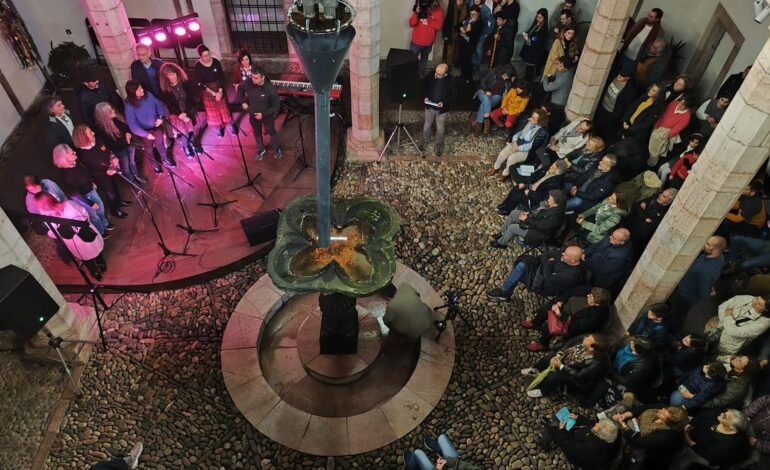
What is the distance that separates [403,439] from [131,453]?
274 centimetres

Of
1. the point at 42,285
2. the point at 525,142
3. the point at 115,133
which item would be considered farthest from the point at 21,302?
the point at 525,142

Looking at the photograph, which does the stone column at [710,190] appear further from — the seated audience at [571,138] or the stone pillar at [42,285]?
the stone pillar at [42,285]

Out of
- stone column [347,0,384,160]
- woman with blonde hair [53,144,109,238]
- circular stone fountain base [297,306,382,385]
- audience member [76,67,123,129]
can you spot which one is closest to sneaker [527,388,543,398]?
circular stone fountain base [297,306,382,385]

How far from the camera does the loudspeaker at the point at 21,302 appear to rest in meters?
5.50

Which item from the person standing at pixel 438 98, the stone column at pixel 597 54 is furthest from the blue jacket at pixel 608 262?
the person standing at pixel 438 98

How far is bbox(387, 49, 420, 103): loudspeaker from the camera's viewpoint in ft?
27.2

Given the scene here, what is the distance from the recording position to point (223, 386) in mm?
6395

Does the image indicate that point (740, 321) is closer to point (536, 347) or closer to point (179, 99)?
point (536, 347)

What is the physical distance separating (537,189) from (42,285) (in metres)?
6.12

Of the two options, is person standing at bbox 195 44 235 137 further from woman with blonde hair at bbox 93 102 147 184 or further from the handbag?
the handbag

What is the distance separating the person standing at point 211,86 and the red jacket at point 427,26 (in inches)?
136

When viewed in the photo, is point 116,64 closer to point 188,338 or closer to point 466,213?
point 188,338

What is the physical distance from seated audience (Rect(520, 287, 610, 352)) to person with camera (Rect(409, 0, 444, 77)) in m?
5.61

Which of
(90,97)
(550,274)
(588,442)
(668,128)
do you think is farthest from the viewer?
(90,97)
